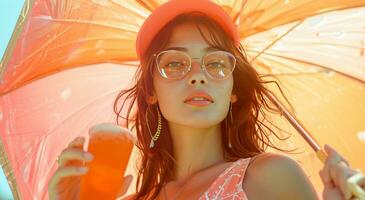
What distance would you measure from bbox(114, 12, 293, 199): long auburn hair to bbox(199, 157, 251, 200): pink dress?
0.72 feet

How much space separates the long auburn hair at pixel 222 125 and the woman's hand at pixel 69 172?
369mm

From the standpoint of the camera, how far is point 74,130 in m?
3.01

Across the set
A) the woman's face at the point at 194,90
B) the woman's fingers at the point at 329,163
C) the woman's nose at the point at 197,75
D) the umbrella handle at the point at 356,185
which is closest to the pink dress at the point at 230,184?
the woman's face at the point at 194,90

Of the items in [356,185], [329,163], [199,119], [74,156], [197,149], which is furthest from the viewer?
[197,149]

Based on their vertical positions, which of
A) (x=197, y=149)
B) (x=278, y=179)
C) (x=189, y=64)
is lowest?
(x=278, y=179)

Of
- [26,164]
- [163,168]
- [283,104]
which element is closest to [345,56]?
[283,104]

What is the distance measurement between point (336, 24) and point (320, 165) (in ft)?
2.02

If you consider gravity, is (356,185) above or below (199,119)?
below

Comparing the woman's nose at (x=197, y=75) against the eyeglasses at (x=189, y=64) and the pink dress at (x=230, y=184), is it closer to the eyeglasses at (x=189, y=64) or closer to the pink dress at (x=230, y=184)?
the eyeglasses at (x=189, y=64)

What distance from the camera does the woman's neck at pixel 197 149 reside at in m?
2.87

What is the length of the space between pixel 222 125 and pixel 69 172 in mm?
745

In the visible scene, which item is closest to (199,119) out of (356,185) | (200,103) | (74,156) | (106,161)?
(200,103)

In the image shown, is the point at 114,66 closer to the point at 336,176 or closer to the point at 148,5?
the point at 148,5

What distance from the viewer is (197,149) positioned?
9.45 feet
